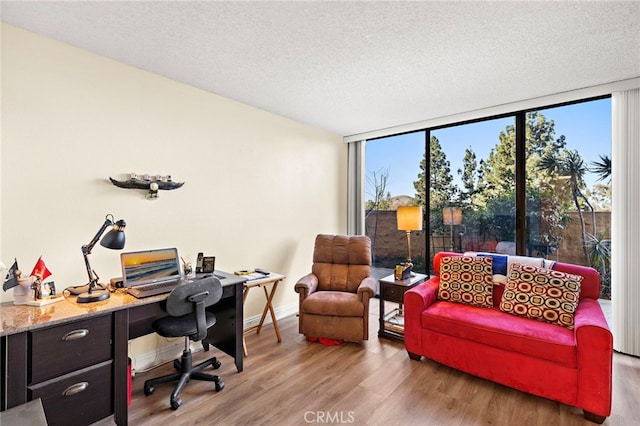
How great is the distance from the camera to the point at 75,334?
1739mm

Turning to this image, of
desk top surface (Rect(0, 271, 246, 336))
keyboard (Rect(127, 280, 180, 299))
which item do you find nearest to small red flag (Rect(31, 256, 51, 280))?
desk top surface (Rect(0, 271, 246, 336))

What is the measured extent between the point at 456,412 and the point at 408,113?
303cm

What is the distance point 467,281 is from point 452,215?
51.2 inches

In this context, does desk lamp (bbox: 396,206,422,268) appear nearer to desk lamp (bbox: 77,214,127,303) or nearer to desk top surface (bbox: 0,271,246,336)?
desk top surface (bbox: 0,271,246,336)

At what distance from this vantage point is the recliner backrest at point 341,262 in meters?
3.59

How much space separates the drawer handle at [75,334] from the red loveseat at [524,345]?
7.95ft

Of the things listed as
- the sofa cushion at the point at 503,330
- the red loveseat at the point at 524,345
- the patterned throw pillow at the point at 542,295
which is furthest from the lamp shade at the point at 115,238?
Result: the patterned throw pillow at the point at 542,295

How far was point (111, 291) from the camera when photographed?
2.21m

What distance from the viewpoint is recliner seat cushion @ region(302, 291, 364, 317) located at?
3.05m

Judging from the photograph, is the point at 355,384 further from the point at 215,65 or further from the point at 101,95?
the point at 101,95

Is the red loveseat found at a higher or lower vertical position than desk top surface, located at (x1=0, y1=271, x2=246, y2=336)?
lower

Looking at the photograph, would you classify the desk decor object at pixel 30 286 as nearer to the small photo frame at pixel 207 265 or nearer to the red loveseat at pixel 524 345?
the small photo frame at pixel 207 265

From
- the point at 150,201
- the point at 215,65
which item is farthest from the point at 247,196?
the point at 215,65

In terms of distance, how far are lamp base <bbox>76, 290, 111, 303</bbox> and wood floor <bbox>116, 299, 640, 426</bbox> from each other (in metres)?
0.82
